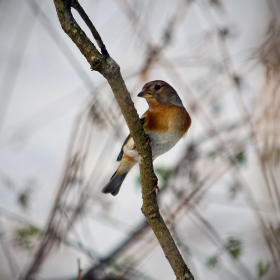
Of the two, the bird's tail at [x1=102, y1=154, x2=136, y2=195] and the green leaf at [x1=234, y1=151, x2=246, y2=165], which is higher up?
the green leaf at [x1=234, y1=151, x2=246, y2=165]

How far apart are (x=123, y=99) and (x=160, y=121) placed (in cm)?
139

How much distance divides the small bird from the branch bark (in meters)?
0.89

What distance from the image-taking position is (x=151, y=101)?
3.66m

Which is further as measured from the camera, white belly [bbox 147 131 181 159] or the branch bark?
white belly [bbox 147 131 181 159]

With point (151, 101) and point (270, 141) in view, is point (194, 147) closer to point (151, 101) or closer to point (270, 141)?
point (151, 101)

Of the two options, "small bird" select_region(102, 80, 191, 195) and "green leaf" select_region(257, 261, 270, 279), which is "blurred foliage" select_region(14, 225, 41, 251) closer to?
"small bird" select_region(102, 80, 191, 195)

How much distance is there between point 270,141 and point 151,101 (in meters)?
1.06

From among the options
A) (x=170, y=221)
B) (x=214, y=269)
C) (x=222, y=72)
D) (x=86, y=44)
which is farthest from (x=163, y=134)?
(x=86, y=44)

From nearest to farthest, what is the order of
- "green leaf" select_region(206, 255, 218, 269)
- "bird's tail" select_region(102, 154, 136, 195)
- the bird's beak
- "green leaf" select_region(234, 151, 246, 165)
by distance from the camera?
the bird's beak
"green leaf" select_region(206, 255, 218, 269)
"bird's tail" select_region(102, 154, 136, 195)
"green leaf" select_region(234, 151, 246, 165)

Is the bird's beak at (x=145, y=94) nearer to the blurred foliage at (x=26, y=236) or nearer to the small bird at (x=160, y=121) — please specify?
the small bird at (x=160, y=121)

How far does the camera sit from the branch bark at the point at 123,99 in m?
1.92

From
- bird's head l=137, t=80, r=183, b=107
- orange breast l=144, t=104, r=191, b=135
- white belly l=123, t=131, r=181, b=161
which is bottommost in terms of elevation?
white belly l=123, t=131, r=181, b=161

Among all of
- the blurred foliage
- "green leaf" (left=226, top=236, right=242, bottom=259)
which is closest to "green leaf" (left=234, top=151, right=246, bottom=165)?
"green leaf" (left=226, top=236, right=242, bottom=259)

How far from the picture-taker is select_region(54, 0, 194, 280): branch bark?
192 centimetres
